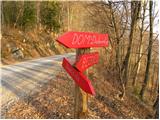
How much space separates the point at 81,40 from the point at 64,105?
4.01 metres

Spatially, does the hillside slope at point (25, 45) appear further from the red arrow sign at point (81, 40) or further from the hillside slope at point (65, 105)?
the red arrow sign at point (81, 40)

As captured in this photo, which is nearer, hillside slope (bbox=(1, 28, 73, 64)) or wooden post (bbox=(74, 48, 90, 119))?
wooden post (bbox=(74, 48, 90, 119))

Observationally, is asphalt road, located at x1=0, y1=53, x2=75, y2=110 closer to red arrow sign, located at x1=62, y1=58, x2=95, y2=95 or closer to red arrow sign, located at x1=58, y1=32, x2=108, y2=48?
red arrow sign, located at x1=62, y1=58, x2=95, y2=95

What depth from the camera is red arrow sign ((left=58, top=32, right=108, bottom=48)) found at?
4380 mm

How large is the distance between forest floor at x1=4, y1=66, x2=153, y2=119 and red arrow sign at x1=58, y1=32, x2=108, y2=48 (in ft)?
10.3

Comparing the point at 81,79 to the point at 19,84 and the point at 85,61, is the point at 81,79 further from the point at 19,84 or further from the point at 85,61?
the point at 19,84

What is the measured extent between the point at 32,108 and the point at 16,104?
61 cm

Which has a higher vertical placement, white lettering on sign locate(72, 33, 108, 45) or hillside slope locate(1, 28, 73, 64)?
white lettering on sign locate(72, 33, 108, 45)

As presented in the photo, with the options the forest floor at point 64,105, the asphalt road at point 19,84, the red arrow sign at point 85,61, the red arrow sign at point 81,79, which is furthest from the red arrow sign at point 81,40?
the asphalt road at point 19,84

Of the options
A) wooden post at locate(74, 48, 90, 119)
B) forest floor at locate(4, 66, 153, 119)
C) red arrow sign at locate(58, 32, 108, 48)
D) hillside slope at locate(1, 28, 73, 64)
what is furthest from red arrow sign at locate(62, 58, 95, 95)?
hillside slope at locate(1, 28, 73, 64)

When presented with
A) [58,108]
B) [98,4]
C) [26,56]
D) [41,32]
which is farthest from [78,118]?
[41,32]

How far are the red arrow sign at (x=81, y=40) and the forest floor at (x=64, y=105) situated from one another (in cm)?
314

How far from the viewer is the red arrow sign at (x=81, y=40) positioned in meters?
4.38

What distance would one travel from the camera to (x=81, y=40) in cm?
477
